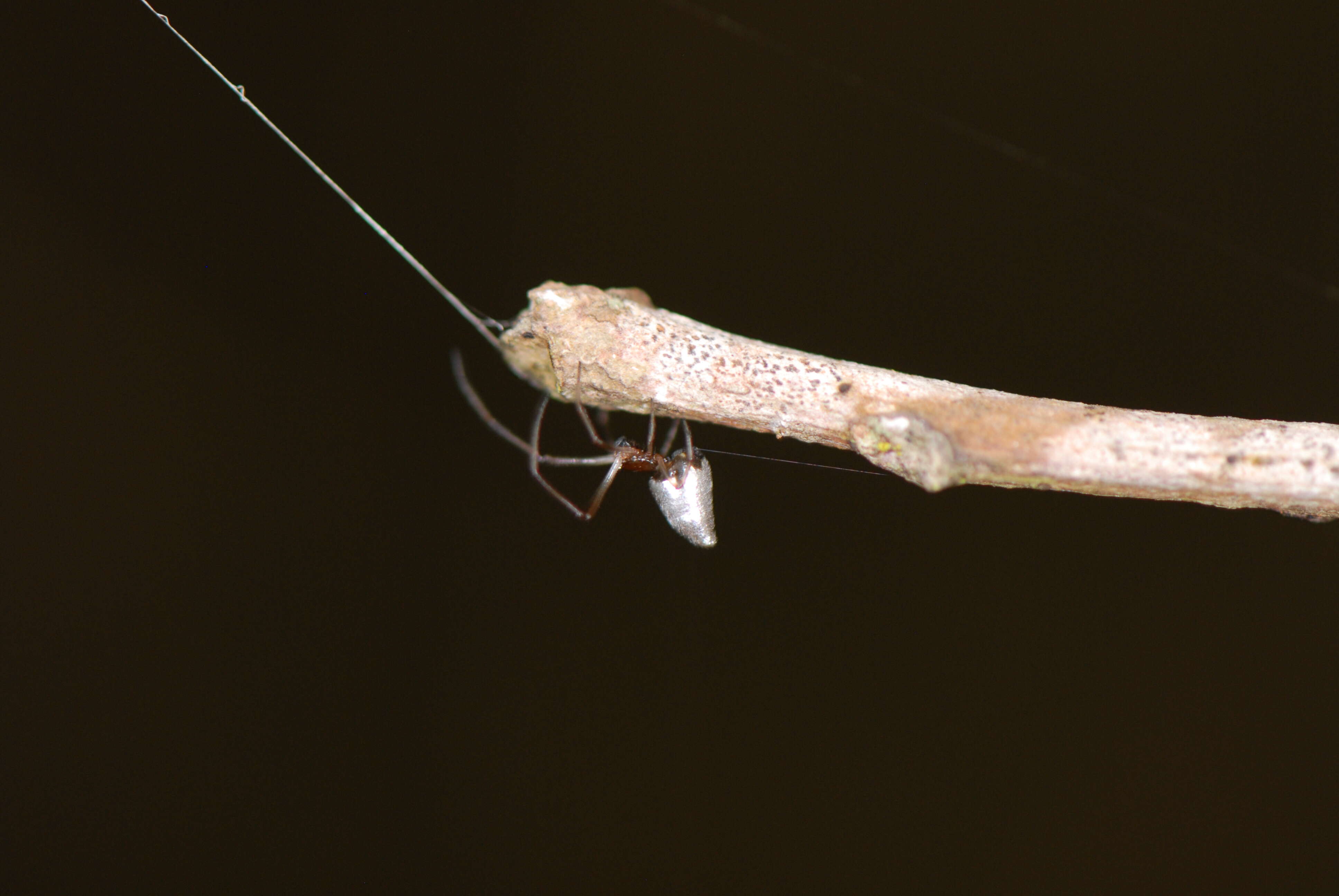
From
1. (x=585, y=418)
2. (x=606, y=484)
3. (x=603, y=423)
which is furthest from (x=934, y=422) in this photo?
(x=603, y=423)

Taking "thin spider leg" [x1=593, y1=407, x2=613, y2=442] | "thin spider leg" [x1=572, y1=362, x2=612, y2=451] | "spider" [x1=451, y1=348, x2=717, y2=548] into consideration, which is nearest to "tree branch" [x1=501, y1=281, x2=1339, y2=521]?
"thin spider leg" [x1=572, y1=362, x2=612, y2=451]

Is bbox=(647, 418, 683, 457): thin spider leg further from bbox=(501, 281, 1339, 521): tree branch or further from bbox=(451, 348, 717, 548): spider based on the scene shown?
bbox=(501, 281, 1339, 521): tree branch

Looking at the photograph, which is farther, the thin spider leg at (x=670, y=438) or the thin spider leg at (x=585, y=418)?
the thin spider leg at (x=670, y=438)

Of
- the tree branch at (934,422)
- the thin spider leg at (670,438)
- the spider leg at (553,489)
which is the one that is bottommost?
the tree branch at (934,422)

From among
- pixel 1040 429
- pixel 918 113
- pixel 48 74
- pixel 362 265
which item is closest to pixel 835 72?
pixel 918 113

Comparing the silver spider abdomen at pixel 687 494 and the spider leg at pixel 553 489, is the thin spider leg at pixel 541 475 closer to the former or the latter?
the spider leg at pixel 553 489

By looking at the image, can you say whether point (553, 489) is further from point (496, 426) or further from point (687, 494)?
point (687, 494)

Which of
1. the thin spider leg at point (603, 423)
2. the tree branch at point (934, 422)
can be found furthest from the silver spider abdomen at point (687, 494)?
the tree branch at point (934, 422)
